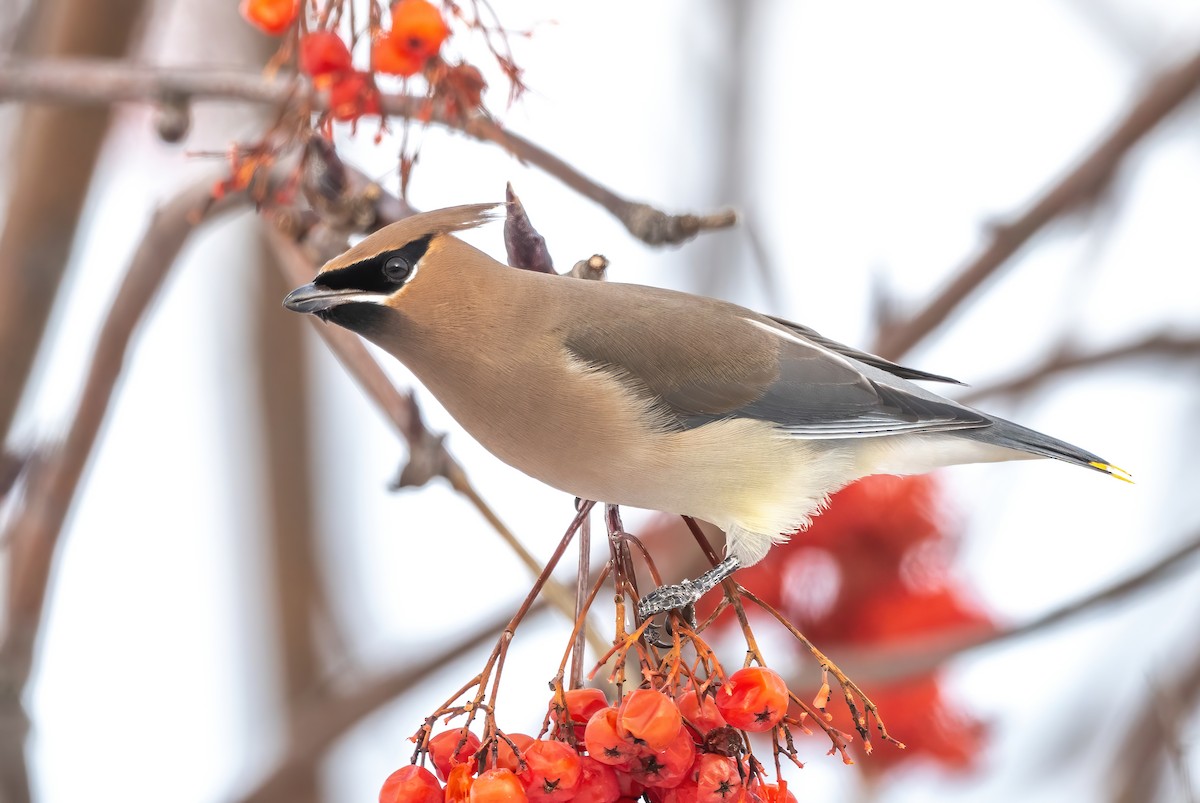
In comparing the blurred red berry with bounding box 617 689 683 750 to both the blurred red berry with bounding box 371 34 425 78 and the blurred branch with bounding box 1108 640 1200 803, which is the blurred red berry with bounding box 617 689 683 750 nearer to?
the blurred red berry with bounding box 371 34 425 78

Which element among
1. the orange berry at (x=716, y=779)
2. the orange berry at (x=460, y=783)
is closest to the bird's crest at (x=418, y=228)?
the orange berry at (x=460, y=783)

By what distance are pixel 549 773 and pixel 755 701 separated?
28 cm

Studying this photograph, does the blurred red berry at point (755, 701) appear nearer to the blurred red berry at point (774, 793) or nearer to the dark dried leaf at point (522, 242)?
the blurred red berry at point (774, 793)

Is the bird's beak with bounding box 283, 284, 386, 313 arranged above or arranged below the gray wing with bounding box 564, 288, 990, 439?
above

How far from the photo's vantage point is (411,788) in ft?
5.75

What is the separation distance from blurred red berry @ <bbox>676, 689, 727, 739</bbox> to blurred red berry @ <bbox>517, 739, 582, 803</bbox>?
0.18 m

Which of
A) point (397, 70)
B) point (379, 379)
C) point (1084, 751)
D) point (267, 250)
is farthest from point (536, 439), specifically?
point (1084, 751)

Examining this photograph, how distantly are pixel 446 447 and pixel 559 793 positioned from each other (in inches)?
25.2

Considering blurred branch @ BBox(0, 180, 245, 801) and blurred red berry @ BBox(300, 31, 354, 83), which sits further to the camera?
blurred branch @ BBox(0, 180, 245, 801)

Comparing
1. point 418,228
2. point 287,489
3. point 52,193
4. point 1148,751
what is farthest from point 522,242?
point 287,489

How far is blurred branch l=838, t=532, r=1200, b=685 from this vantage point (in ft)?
7.84

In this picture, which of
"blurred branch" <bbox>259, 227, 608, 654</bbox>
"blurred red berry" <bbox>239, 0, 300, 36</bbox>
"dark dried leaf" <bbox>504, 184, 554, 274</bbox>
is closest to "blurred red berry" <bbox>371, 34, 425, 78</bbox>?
"blurred red berry" <bbox>239, 0, 300, 36</bbox>

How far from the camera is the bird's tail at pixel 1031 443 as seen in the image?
8.21ft

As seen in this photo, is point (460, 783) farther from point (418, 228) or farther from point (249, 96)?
point (249, 96)
